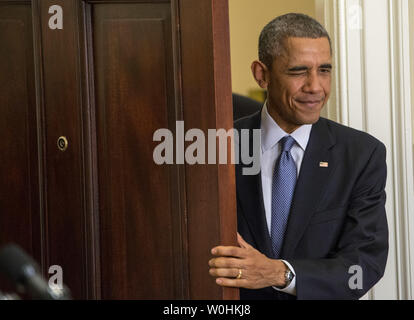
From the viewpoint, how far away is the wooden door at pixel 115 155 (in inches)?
69.6

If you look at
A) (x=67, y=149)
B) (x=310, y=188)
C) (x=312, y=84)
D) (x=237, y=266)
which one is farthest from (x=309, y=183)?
(x=67, y=149)

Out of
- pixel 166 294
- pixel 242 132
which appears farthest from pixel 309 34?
pixel 166 294

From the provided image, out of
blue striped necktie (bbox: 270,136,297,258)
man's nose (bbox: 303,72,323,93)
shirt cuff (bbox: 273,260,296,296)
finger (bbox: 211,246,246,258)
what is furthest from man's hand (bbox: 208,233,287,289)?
man's nose (bbox: 303,72,323,93)

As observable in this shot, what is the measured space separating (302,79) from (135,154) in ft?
1.54

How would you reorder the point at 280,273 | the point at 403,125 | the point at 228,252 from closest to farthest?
the point at 228,252, the point at 280,273, the point at 403,125

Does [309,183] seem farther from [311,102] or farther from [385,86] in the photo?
[385,86]

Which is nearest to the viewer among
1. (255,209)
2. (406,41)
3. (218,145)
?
(218,145)

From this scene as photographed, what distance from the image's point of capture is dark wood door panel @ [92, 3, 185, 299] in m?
1.81

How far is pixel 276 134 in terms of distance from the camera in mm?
1985

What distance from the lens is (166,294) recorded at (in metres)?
1.85

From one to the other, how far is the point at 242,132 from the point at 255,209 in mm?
233

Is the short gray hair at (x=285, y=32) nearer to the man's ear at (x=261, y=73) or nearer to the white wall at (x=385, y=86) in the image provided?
the man's ear at (x=261, y=73)

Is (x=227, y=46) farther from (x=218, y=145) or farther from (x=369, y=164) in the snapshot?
(x=369, y=164)

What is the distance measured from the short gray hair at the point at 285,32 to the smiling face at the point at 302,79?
1 centimetres
